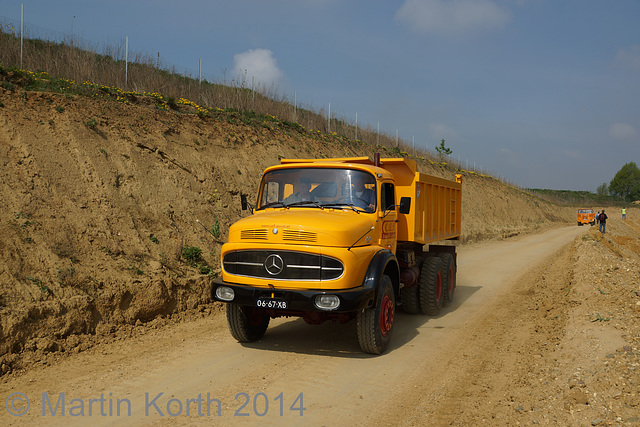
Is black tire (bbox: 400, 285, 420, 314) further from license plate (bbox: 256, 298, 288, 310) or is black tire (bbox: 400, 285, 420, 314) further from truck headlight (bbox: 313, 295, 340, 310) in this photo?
license plate (bbox: 256, 298, 288, 310)

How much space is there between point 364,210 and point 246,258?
1.93 meters

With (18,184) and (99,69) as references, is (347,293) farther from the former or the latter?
(99,69)

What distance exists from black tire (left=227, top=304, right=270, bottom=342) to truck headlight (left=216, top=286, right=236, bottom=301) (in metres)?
0.41

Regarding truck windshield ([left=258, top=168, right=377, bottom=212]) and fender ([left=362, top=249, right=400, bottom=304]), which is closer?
fender ([left=362, top=249, right=400, bottom=304])

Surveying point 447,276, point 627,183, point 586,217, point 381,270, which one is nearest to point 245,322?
point 381,270

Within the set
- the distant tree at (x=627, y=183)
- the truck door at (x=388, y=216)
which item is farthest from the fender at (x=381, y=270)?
the distant tree at (x=627, y=183)

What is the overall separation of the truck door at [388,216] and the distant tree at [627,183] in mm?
124176

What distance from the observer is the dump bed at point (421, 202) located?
28.1 feet

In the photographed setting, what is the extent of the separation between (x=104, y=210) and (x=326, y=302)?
637 centimetres

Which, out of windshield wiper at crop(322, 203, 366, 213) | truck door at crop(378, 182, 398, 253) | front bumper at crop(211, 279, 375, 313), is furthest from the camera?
truck door at crop(378, 182, 398, 253)

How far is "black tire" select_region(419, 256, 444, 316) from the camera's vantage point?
920 cm

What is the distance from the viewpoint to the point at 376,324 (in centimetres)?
635

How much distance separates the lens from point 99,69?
621 inches

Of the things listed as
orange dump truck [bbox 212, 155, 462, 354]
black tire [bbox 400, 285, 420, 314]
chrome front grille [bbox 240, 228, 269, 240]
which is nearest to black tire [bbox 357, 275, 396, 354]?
orange dump truck [bbox 212, 155, 462, 354]
